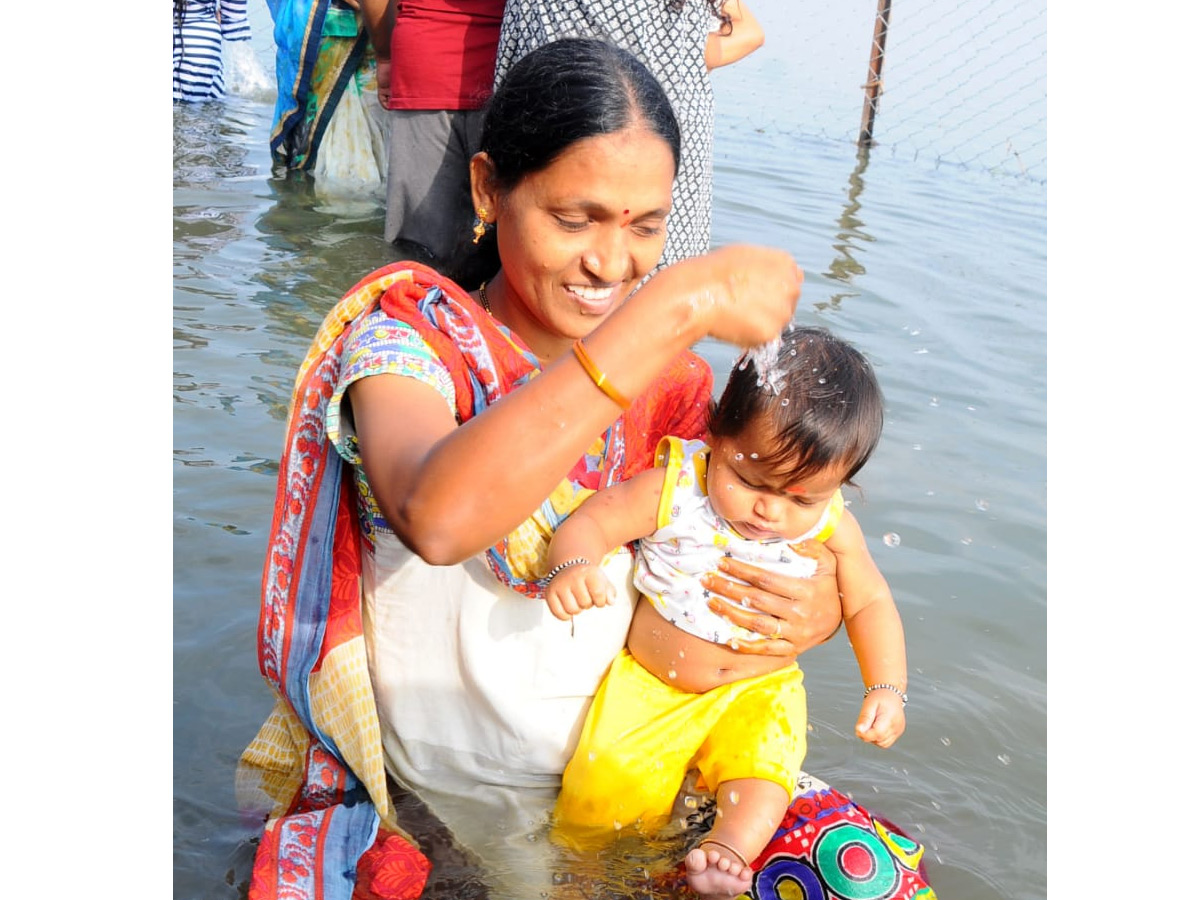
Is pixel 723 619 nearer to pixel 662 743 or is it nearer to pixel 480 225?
pixel 662 743

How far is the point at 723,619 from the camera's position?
7.39ft

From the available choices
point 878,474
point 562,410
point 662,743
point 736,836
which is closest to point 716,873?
point 736,836

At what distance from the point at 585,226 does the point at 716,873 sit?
111 centimetres

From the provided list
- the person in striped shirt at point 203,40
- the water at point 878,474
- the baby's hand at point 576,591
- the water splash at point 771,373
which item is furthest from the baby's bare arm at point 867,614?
the person in striped shirt at point 203,40

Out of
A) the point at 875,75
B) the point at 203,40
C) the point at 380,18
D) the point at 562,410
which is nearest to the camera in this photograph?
the point at 562,410

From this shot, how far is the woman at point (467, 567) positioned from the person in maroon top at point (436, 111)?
7.49 feet

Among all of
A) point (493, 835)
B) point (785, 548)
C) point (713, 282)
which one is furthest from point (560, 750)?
point (713, 282)

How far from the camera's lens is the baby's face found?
7.30 ft

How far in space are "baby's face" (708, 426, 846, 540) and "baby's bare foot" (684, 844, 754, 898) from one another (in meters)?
0.57

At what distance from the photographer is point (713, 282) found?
1.61m

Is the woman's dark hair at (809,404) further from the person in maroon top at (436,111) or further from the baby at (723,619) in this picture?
the person in maroon top at (436,111)

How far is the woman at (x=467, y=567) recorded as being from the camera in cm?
207

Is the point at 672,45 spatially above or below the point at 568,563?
above

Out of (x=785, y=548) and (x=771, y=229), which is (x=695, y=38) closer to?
(x=785, y=548)
